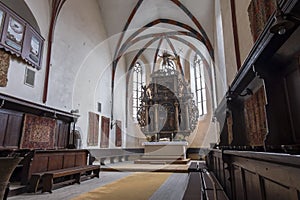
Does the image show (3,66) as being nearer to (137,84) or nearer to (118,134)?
(118,134)

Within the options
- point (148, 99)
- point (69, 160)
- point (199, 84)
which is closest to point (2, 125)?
point (69, 160)

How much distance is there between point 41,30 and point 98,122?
4.74m

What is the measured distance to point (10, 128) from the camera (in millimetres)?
5242

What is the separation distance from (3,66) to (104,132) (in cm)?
602

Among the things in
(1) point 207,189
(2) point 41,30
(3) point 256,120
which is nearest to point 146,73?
(2) point 41,30

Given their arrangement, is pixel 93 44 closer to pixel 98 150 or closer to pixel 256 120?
pixel 98 150

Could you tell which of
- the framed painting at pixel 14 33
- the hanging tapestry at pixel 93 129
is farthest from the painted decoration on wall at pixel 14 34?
the hanging tapestry at pixel 93 129

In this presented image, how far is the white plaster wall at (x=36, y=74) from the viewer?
551 centimetres

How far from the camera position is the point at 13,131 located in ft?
17.5

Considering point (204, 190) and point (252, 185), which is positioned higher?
point (252, 185)

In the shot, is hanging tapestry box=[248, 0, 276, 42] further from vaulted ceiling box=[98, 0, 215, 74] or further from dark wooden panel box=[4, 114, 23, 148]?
vaulted ceiling box=[98, 0, 215, 74]

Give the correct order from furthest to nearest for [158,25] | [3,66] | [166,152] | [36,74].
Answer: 1. [158,25]
2. [166,152]
3. [36,74]
4. [3,66]

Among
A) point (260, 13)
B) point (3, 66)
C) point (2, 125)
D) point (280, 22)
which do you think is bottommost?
point (2, 125)

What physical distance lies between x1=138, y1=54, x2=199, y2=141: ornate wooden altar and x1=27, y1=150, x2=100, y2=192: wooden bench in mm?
4851
